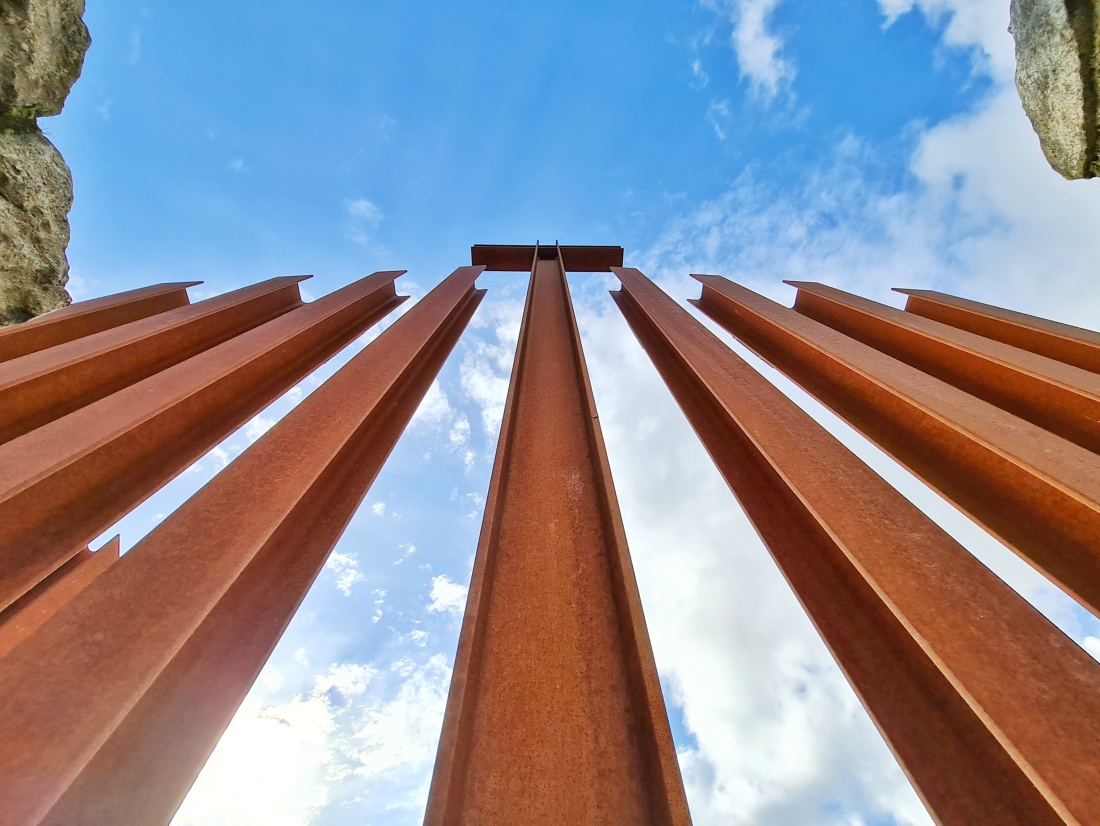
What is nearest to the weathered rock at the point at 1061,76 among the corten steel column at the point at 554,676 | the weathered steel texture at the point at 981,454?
the weathered steel texture at the point at 981,454

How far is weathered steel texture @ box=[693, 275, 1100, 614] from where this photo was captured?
1.94 m

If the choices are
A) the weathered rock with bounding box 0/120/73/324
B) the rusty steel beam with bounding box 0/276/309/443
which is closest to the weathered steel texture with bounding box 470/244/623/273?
the rusty steel beam with bounding box 0/276/309/443

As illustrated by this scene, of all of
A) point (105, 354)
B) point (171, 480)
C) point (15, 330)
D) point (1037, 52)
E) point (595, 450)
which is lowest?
point (171, 480)

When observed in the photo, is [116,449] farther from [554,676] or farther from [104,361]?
[554,676]

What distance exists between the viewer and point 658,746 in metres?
1.45

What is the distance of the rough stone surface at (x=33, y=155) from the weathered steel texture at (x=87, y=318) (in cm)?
34

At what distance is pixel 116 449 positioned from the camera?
2.26 meters

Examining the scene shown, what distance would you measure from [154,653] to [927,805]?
2319 mm

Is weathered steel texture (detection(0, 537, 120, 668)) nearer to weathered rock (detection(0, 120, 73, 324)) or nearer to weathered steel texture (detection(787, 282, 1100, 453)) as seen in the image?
weathered rock (detection(0, 120, 73, 324))

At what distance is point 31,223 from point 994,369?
6026 mm

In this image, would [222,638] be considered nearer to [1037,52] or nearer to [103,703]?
[103,703]

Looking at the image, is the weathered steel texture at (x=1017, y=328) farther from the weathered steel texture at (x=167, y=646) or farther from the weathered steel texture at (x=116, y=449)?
the weathered steel texture at (x=116, y=449)

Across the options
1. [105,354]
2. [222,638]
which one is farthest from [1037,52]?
[105,354]

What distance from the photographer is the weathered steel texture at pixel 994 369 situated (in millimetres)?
2738
